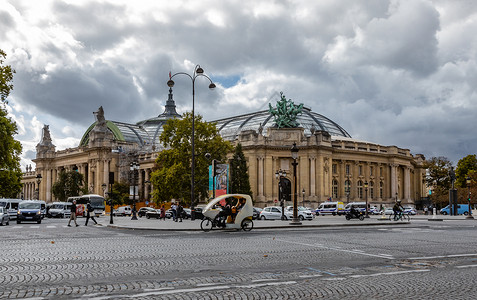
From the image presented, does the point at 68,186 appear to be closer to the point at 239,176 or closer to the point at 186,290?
the point at 239,176

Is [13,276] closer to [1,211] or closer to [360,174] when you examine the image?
[1,211]

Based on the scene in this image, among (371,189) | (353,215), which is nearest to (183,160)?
(353,215)

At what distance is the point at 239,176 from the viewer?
282 feet

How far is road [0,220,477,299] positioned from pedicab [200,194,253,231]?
10.1 metres

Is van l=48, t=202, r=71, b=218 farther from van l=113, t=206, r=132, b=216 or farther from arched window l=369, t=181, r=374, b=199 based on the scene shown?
arched window l=369, t=181, r=374, b=199

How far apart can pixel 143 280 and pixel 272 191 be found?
85.0m

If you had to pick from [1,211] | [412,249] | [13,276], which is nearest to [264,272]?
[13,276]

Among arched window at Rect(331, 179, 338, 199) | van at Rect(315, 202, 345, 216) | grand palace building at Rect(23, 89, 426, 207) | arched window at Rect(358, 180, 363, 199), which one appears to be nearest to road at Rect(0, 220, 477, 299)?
grand palace building at Rect(23, 89, 426, 207)

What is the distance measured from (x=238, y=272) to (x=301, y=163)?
83924 millimetres

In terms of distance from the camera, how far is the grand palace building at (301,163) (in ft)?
310

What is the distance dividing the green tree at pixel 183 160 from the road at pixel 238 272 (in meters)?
46.0

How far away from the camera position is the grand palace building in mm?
94625

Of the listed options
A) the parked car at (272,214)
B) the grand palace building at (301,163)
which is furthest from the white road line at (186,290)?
the grand palace building at (301,163)

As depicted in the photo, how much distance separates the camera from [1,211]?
39188 millimetres
